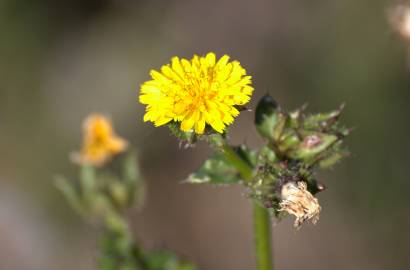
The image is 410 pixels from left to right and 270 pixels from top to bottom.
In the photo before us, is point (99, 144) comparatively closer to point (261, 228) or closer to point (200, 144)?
point (261, 228)

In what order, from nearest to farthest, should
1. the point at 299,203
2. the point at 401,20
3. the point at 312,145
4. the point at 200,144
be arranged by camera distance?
the point at 299,203
the point at 312,145
the point at 401,20
the point at 200,144

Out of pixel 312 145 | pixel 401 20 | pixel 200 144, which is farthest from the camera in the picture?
pixel 200 144

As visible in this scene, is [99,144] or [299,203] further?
[99,144]

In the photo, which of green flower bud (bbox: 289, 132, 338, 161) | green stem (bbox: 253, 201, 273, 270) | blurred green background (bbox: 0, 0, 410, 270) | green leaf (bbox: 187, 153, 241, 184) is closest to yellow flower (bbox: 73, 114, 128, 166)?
green leaf (bbox: 187, 153, 241, 184)

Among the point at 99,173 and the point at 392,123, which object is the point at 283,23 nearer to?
the point at 392,123

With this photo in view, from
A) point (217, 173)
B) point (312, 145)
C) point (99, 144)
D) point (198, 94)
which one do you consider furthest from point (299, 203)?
point (99, 144)

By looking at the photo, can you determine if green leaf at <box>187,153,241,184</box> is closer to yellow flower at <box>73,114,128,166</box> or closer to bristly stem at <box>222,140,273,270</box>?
bristly stem at <box>222,140,273,270</box>

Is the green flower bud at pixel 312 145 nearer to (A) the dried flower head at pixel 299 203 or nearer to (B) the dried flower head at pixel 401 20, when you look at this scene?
(A) the dried flower head at pixel 299 203

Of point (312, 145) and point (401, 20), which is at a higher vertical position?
point (401, 20)
